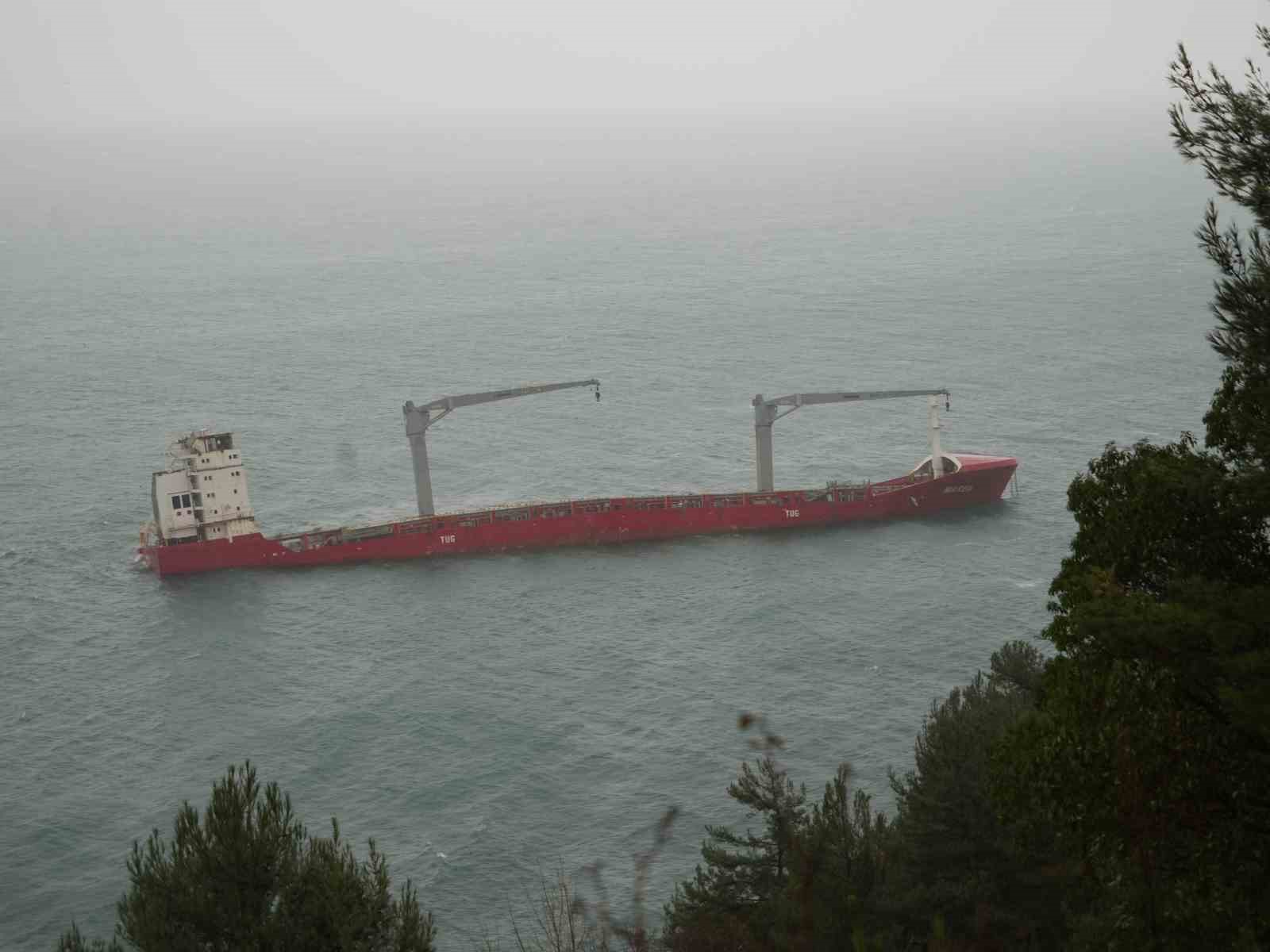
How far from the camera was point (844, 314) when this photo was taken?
13050 cm

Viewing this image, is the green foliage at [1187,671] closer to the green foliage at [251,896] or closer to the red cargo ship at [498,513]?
the green foliage at [251,896]

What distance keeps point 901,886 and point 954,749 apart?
9.21ft

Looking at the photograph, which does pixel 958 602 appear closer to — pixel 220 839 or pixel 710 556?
pixel 710 556

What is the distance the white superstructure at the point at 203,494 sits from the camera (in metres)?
70.8

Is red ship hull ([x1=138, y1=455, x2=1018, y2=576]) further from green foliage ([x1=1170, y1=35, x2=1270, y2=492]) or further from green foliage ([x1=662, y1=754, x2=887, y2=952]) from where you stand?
green foliage ([x1=1170, y1=35, x2=1270, y2=492])

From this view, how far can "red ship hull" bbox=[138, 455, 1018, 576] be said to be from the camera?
7106cm

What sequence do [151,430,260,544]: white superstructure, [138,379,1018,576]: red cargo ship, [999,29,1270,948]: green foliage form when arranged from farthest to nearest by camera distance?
1. [138,379,1018,576]: red cargo ship
2. [151,430,260,544]: white superstructure
3. [999,29,1270,948]: green foliage

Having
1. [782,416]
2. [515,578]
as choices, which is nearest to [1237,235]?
[515,578]

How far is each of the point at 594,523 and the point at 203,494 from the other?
19848mm

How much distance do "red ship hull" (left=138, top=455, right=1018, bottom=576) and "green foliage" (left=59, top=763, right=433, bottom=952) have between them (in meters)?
51.7

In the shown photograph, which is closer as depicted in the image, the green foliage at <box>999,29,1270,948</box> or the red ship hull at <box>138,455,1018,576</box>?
the green foliage at <box>999,29,1270,948</box>

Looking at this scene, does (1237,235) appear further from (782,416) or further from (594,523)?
(782,416)

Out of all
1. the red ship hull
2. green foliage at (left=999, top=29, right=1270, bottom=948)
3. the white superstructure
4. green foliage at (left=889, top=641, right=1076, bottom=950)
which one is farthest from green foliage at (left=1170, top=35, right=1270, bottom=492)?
the white superstructure

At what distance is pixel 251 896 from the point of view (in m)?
20.1
